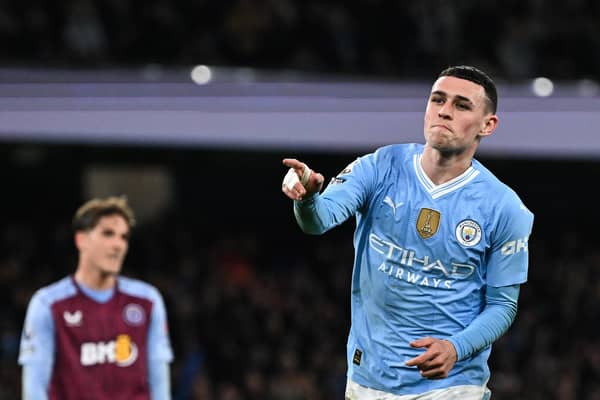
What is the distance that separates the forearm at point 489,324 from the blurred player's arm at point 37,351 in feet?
7.42

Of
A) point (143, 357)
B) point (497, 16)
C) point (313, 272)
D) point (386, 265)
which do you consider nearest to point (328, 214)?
point (386, 265)

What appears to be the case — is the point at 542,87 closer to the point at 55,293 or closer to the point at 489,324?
the point at 55,293

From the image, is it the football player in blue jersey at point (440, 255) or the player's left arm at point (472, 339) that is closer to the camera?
the player's left arm at point (472, 339)

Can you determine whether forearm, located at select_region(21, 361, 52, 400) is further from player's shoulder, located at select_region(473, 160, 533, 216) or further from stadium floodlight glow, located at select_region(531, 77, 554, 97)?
stadium floodlight glow, located at select_region(531, 77, 554, 97)

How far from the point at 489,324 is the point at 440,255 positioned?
287 mm

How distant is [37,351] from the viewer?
5.43 m

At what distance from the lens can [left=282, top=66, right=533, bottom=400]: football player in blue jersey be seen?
4.02 m

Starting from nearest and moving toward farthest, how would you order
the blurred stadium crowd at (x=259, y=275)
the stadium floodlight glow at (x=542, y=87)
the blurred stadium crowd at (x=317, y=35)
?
the blurred stadium crowd at (x=259, y=275), the blurred stadium crowd at (x=317, y=35), the stadium floodlight glow at (x=542, y=87)

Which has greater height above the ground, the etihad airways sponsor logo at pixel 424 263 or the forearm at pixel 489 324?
the etihad airways sponsor logo at pixel 424 263

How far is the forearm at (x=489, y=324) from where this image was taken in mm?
3895

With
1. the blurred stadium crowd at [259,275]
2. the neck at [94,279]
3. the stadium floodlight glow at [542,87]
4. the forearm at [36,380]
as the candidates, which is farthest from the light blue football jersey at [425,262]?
the stadium floodlight glow at [542,87]

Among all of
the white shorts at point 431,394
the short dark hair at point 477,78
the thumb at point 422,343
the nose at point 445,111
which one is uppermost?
the short dark hair at point 477,78

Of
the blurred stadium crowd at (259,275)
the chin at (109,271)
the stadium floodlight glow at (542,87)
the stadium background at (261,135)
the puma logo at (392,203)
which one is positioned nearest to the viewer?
the puma logo at (392,203)

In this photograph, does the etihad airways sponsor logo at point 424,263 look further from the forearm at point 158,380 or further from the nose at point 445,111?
the forearm at point 158,380
